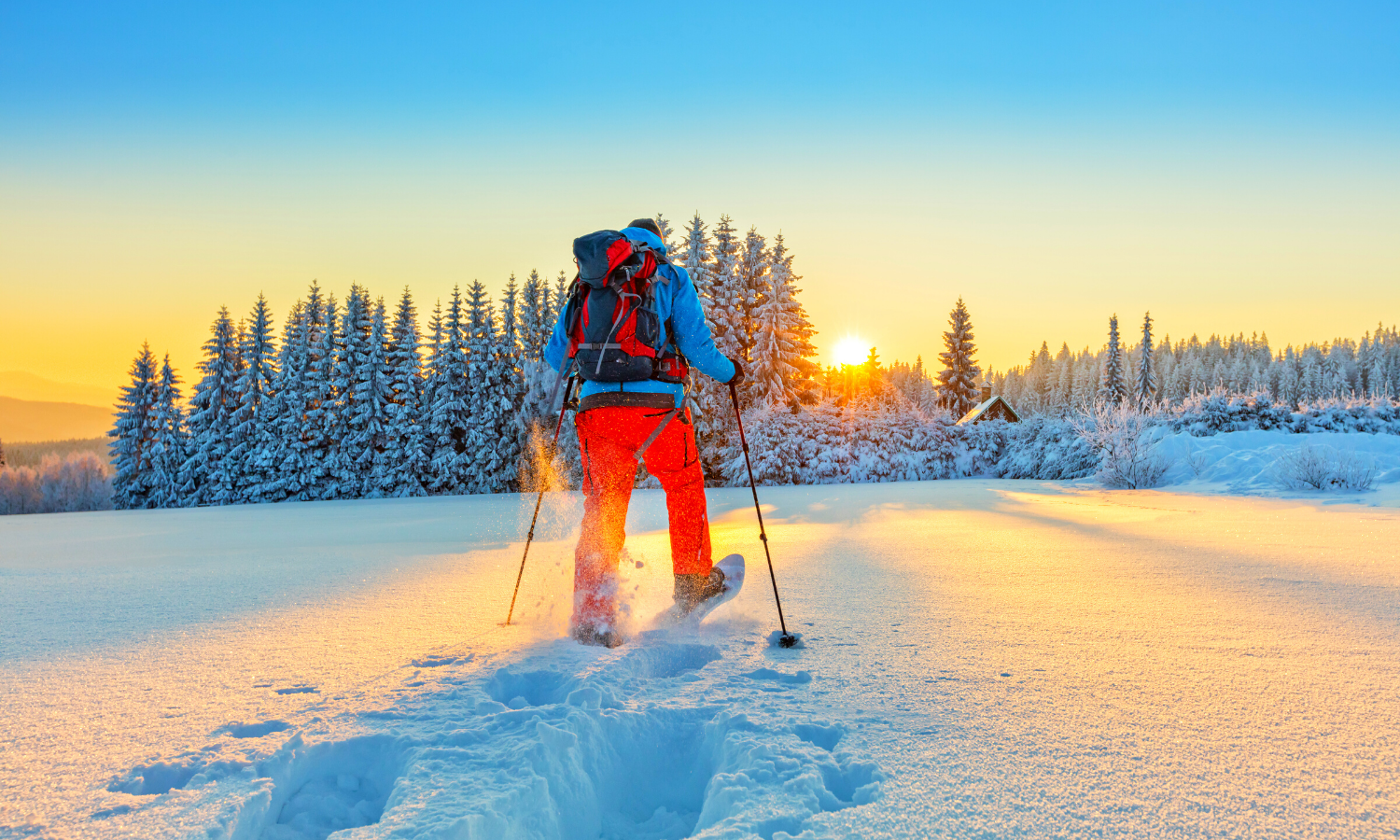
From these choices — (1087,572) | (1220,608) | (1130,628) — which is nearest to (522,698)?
(1130,628)

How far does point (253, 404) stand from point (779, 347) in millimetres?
22495

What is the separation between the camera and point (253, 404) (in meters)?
28.8

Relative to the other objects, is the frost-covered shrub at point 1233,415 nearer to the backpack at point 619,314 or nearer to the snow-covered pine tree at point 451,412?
the backpack at point 619,314

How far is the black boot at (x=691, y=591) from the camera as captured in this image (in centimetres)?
317

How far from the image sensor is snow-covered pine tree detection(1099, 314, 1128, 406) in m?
53.8

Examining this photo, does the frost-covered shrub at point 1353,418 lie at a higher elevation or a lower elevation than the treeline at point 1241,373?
lower

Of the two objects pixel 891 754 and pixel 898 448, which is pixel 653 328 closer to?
pixel 891 754

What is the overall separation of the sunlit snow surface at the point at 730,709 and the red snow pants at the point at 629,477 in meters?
0.38

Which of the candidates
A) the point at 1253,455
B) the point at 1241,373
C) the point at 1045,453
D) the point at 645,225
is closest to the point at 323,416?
the point at 1045,453

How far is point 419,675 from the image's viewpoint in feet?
7.92

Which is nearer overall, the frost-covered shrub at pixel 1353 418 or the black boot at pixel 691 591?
the black boot at pixel 691 591

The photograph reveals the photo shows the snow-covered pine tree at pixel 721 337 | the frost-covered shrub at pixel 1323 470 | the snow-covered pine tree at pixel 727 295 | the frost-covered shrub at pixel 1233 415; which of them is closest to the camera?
the frost-covered shrub at pixel 1323 470

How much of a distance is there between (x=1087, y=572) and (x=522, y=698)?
3.69 metres

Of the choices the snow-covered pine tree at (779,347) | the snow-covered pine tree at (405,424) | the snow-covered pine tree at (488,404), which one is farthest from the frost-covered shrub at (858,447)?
the snow-covered pine tree at (405,424)
